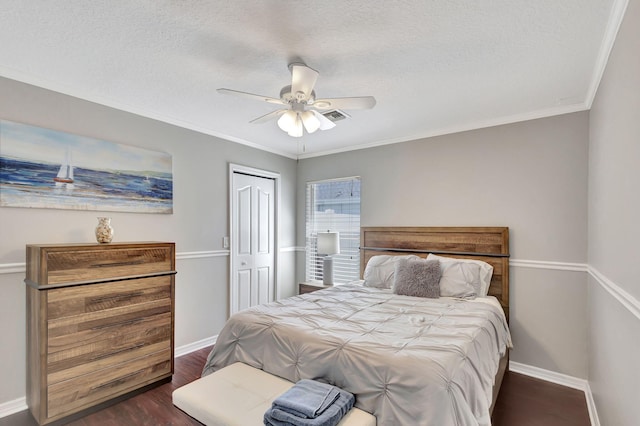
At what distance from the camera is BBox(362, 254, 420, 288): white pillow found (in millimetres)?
3408

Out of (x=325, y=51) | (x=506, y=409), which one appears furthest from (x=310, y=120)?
(x=506, y=409)

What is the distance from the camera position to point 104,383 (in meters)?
2.42

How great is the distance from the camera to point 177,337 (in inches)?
134

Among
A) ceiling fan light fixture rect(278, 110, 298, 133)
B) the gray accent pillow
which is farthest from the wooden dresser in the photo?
the gray accent pillow

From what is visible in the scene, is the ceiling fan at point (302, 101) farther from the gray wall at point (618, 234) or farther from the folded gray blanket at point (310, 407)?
the folded gray blanket at point (310, 407)

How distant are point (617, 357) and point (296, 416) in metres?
1.72

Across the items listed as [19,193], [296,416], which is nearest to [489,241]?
[296,416]

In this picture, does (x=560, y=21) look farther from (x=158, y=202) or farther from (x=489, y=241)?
(x=158, y=202)

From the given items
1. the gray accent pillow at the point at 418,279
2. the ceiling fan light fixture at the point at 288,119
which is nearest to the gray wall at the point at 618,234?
the gray accent pillow at the point at 418,279

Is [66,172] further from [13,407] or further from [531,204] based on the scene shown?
[531,204]

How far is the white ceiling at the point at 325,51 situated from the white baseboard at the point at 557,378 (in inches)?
96.5

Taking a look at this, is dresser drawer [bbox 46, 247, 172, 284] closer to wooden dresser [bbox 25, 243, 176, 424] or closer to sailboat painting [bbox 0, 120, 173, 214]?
wooden dresser [bbox 25, 243, 176, 424]

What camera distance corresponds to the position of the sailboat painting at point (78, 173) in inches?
92.7

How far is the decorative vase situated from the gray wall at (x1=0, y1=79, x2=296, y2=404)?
0.26 meters
